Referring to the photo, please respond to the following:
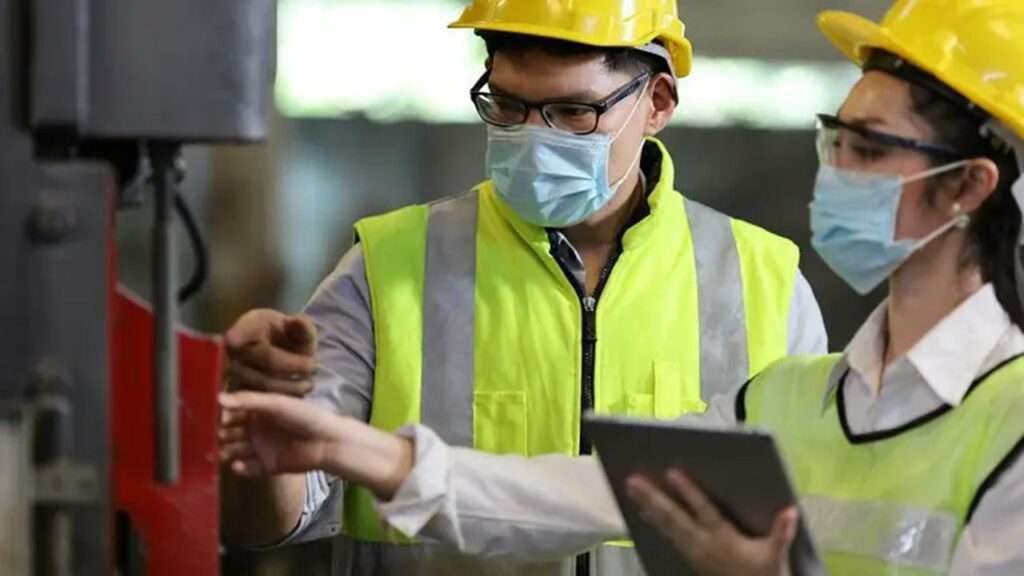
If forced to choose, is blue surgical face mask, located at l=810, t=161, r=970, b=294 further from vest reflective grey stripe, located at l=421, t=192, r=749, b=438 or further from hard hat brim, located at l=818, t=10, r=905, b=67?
vest reflective grey stripe, located at l=421, t=192, r=749, b=438

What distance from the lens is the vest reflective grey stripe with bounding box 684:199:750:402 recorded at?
9.66ft

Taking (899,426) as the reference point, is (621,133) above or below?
above

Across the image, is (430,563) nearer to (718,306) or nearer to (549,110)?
(718,306)

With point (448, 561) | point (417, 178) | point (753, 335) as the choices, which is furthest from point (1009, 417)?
point (417, 178)

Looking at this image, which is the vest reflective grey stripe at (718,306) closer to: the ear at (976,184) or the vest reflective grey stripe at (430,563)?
the vest reflective grey stripe at (430,563)

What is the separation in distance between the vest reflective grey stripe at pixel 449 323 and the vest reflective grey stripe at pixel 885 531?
0.70 metres

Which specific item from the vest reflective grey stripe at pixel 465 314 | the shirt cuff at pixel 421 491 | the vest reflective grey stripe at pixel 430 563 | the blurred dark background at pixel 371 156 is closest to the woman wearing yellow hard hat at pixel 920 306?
the shirt cuff at pixel 421 491

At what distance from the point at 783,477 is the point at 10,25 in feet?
2.92

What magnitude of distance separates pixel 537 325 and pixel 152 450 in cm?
127

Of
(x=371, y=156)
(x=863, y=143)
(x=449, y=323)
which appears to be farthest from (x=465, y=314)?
(x=371, y=156)

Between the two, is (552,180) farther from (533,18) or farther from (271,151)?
(271,151)

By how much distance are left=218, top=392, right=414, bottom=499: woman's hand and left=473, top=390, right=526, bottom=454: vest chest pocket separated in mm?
587

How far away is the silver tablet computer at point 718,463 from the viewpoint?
192cm

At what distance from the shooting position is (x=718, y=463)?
1.97 m
